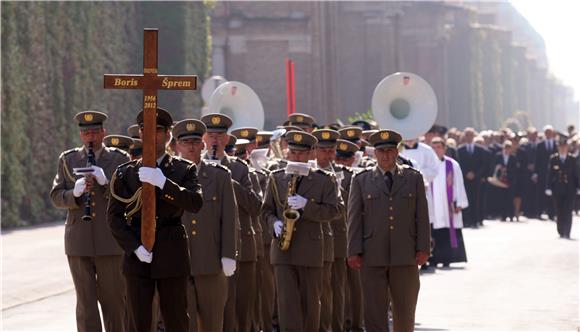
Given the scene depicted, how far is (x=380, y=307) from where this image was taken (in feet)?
41.3

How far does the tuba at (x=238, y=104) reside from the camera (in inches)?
801

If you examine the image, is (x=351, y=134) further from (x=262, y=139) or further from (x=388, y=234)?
(x=388, y=234)

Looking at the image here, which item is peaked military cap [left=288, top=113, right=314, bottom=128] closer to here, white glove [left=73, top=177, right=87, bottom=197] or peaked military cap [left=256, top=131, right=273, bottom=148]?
peaked military cap [left=256, top=131, right=273, bottom=148]

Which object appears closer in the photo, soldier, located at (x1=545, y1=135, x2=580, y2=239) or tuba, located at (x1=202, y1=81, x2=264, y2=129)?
tuba, located at (x1=202, y1=81, x2=264, y2=129)

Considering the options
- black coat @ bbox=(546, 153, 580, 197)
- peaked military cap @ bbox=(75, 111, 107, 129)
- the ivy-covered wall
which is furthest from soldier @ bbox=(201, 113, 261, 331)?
the ivy-covered wall

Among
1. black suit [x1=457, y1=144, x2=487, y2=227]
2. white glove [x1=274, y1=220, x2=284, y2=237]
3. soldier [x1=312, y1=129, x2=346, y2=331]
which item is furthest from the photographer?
black suit [x1=457, y1=144, x2=487, y2=227]

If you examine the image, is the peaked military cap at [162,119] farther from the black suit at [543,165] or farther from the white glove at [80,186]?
the black suit at [543,165]

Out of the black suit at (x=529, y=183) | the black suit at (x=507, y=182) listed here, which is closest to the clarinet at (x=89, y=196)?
the black suit at (x=507, y=182)

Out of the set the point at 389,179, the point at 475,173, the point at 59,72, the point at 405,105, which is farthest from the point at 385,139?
the point at 59,72

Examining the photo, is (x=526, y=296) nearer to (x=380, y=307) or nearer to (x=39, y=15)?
(x=380, y=307)

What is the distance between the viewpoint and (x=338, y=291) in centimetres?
1445

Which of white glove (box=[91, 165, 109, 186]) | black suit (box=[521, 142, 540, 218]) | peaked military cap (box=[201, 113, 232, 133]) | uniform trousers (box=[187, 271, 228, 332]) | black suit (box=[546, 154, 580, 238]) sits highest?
Result: peaked military cap (box=[201, 113, 232, 133])

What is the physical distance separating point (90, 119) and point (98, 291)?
145 cm

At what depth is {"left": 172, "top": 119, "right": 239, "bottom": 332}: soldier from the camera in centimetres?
1155
